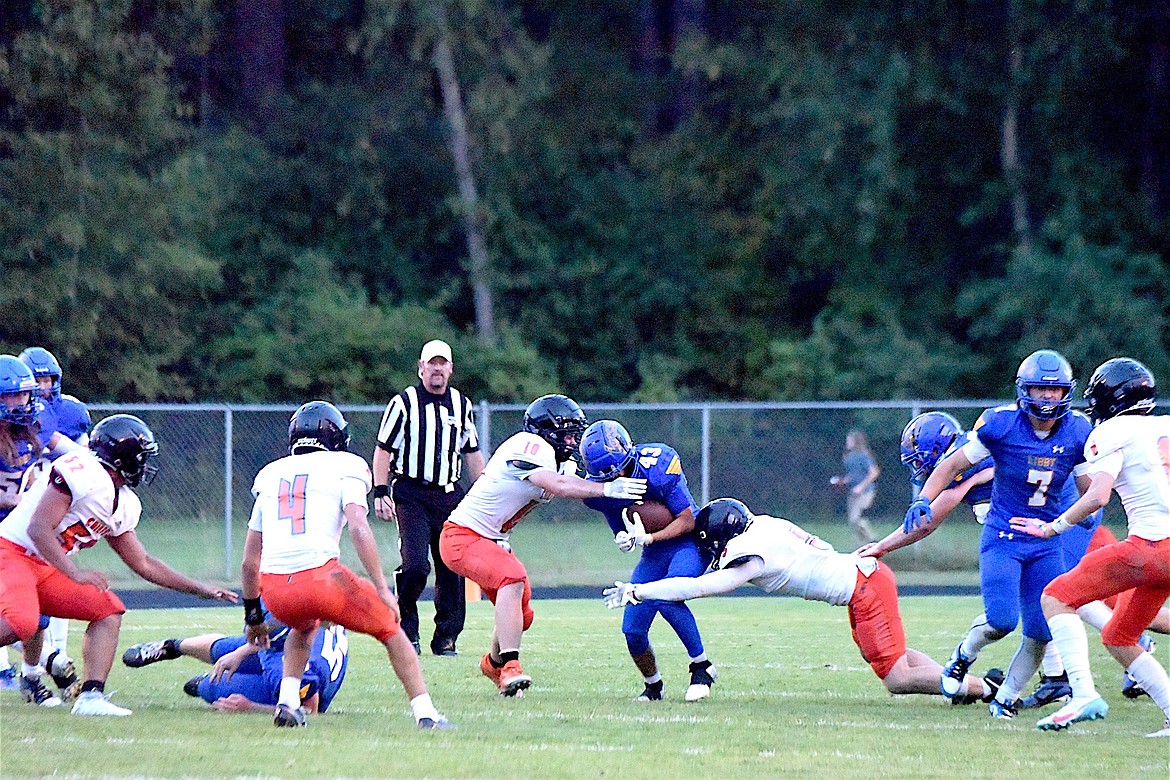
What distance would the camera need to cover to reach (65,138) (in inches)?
870

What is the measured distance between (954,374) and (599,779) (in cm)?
2015

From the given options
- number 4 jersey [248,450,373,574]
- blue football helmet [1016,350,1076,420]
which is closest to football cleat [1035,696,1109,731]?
blue football helmet [1016,350,1076,420]

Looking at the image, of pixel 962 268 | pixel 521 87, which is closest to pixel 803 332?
pixel 962 268

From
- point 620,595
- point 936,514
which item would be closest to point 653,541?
point 620,595

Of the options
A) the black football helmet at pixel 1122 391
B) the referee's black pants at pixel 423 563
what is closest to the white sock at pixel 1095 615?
the black football helmet at pixel 1122 391

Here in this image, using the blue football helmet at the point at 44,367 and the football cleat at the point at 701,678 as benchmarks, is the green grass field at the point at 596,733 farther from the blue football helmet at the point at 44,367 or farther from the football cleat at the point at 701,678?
A: the blue football helmet at the point at 44,367

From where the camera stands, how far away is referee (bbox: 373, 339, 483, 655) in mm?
10008

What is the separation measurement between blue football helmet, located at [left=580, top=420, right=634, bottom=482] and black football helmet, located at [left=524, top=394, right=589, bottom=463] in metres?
0.42

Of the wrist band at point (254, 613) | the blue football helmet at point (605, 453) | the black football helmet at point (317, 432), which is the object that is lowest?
the wrist band at point (254, 613)

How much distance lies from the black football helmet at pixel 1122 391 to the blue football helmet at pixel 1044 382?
0.19 metres

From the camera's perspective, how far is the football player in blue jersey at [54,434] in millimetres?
7551

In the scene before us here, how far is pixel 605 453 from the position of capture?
7.77 meters

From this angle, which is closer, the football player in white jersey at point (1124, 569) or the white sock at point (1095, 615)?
the football player in white jersey at point (1124, 569)

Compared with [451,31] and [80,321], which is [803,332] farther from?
[80,321]
